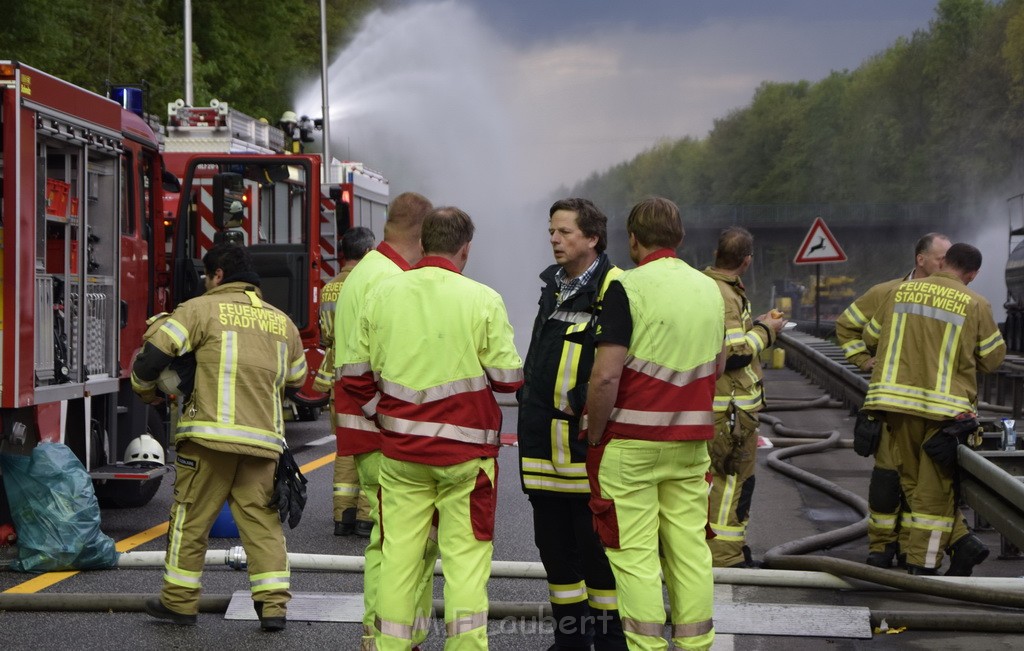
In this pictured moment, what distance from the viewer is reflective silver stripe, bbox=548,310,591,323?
224 inches

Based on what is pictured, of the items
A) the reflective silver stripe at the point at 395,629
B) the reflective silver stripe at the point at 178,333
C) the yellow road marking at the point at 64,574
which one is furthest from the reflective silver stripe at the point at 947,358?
the yellow road marking at the point at 64,574

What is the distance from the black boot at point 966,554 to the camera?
300 inches

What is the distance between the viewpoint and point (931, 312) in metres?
7.91

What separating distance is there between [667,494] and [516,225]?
162ft

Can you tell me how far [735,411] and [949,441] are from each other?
43.0 inches

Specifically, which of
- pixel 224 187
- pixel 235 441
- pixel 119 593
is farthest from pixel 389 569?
pixel 224 187

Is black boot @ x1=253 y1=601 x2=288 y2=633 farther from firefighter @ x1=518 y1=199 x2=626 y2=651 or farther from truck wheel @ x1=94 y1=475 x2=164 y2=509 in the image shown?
truck wheel @ x1=94 y1=475 x2=164 y2=509

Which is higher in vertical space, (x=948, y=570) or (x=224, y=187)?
(x=224, y=187)

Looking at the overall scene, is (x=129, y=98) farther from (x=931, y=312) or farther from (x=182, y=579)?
(x=931, y=312)

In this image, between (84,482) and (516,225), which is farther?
(516,225)

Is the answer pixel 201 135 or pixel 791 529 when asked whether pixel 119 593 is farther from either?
pixel 201 135

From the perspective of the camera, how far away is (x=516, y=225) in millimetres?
54750

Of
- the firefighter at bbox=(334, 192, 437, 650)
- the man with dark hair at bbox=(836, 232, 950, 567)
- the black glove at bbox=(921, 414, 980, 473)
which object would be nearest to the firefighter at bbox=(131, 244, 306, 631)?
the firefighter at bbox=(334, 192, 437, 650)

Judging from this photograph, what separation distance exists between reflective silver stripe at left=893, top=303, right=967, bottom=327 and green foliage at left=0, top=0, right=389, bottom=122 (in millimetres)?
8813
